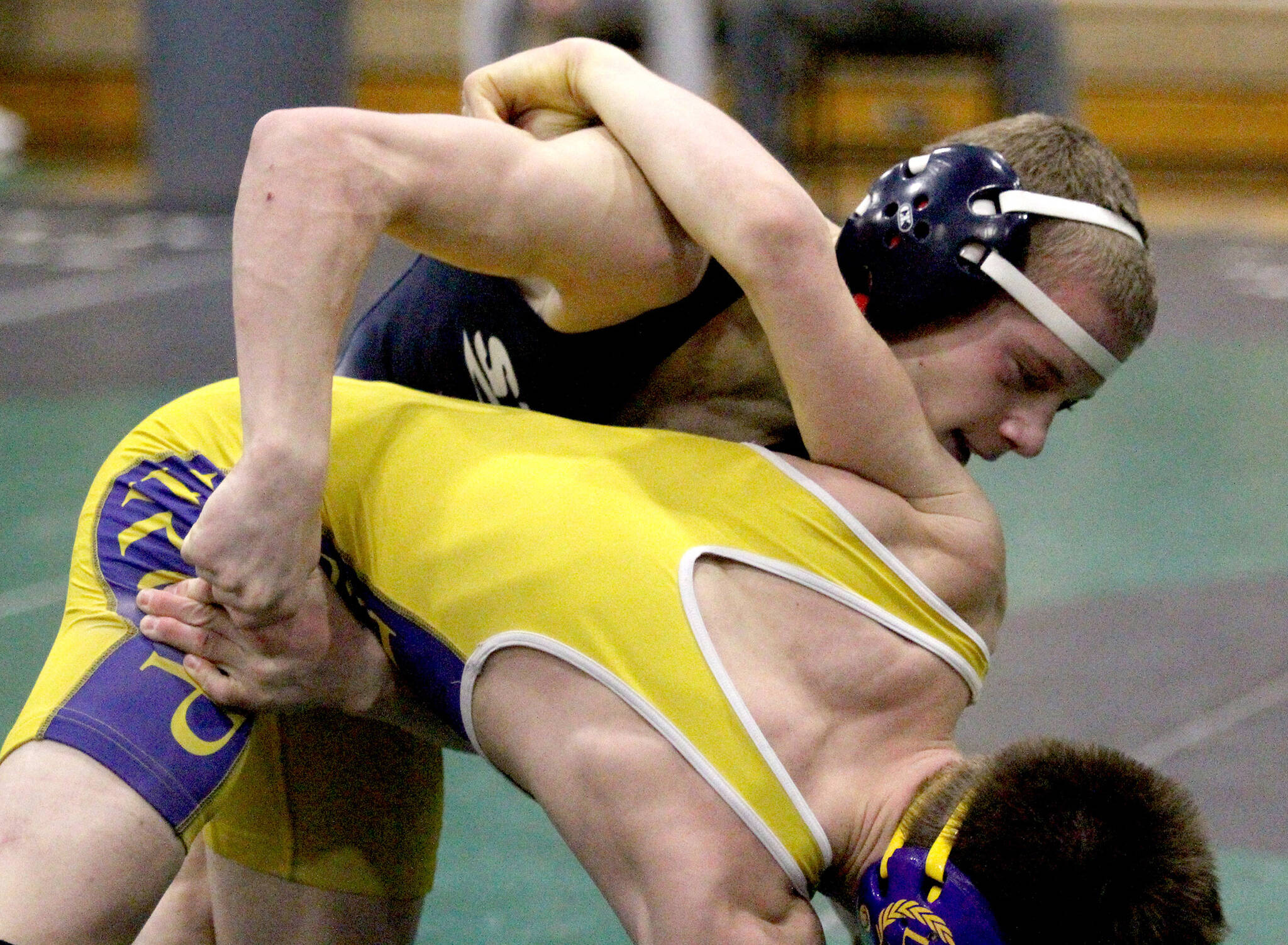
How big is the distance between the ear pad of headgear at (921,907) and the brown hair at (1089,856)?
0.02m

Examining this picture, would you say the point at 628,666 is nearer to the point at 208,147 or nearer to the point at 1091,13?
the point at 208,147

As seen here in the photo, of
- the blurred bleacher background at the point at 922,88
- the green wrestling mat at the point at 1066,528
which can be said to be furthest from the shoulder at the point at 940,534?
the blurred bleacher background at the point at 922,88

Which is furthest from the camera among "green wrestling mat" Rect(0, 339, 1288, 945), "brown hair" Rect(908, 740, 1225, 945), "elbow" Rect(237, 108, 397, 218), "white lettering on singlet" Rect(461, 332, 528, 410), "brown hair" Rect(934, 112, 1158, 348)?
"green wrestling mat" Rect(0, 339, 1288, 945)

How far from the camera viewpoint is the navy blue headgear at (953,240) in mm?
1957

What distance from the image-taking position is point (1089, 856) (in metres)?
1.61

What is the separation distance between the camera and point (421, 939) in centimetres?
271

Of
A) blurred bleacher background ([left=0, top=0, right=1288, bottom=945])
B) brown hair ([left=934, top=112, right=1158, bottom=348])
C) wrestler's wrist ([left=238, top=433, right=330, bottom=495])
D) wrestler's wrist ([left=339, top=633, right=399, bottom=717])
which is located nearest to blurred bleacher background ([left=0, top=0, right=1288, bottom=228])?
blurred bleacher background ([left=0, top=0, right=1288, bottom=945])

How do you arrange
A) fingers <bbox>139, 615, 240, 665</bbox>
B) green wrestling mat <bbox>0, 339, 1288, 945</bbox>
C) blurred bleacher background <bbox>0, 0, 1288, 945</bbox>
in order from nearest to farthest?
fingers <bbox>139, 615, 240, 665</bbox> → green wrestling mat <bbox>0, 339, 1288, 945</bbox> → blurred bleacher background <bbox>0, 0, 1288, 945</bbox>

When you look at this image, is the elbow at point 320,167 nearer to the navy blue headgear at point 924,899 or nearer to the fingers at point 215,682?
the fingers at point 215,682

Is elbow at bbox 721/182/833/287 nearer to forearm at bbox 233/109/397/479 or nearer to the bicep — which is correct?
the bicep

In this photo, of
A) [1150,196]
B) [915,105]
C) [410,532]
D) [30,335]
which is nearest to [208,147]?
[30,335]

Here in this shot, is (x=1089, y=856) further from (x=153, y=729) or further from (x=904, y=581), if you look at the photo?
(x=153, y=729)

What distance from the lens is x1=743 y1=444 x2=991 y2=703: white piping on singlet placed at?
6.02 feet

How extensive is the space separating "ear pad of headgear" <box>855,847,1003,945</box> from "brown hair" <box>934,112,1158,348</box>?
69 centimetres
